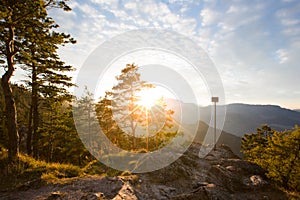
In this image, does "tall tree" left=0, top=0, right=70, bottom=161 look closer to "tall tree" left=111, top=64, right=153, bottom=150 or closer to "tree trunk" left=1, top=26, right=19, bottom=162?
"tree trunk" left=1, top=26, right=19, bottom=162

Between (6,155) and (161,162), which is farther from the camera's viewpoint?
(161,162)

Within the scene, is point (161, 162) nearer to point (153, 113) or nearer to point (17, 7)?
point (153, 113)

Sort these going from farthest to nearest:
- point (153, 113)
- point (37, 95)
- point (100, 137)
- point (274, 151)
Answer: point (100, 137)
point (153, 113)
point (274, 151)
point (37, 95)

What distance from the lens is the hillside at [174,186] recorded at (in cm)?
665

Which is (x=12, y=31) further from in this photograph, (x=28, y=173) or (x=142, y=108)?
(x=142, y=108)

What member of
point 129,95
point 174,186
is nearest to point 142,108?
point 129,95

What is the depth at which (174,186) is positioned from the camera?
9695mm

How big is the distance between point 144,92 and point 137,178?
13.5 m

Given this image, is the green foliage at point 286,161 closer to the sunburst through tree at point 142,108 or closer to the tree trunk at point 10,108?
the sunburst through tree at point 142,108

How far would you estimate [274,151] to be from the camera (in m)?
16.6

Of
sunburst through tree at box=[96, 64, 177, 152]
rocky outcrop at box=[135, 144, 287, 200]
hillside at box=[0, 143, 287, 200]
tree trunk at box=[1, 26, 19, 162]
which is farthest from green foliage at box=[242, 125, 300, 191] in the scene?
tree trunk at box=[1, 26, 19, 162]

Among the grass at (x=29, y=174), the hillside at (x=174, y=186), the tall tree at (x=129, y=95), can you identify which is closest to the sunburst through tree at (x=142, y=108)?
the tall tree at (x=129, y=95)

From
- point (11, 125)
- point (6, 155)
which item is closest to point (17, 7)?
point (11, 125)

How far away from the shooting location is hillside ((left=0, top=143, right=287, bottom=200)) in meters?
6.65
